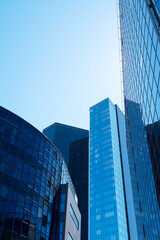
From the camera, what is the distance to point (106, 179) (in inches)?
5349

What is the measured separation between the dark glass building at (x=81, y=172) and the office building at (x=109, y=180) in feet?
21.1

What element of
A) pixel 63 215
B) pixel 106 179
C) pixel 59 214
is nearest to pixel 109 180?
pixel 106 179

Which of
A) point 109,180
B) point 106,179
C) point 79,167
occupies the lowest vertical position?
point 109,180

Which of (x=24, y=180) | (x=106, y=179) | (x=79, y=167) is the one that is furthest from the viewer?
(x=79, y=167)

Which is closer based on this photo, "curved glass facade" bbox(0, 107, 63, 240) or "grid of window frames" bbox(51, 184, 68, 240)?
"curved glass facade" bbox(0, 107, 63, 240)

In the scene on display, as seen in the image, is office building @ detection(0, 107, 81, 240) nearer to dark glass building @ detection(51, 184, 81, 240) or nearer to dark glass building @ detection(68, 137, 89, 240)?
dark glass building @ detection(51, 184, 81, 240)

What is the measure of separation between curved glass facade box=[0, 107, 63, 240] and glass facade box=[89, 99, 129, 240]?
278 feet

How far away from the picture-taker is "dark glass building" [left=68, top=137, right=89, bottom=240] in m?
139

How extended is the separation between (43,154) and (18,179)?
27.0ft

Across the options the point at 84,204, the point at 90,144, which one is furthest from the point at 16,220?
the point at 90,144

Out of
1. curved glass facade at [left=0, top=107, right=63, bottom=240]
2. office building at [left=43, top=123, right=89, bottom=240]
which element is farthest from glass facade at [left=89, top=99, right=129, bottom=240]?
curved glass facade at [left=0, top=107, right=63, bottom=240]

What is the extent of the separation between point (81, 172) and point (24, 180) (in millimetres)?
127157

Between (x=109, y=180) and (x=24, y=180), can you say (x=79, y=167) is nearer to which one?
(x=109, y=180)

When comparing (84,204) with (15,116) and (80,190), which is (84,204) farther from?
(15,116)
